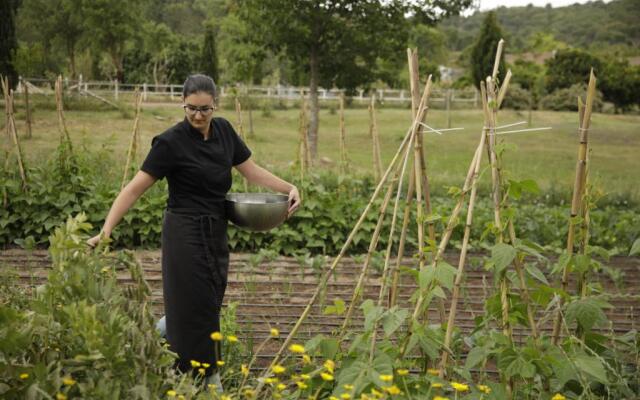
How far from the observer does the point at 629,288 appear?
541 cm

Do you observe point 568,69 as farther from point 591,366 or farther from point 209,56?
point 591,366

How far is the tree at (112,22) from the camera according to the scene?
28.3 m

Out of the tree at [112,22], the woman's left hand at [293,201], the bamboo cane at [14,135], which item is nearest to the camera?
the woman's left hand at [293,201]

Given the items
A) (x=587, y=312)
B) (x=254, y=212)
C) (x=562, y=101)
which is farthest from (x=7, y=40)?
(x=562, y=101)

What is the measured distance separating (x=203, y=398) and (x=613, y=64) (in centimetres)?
3333

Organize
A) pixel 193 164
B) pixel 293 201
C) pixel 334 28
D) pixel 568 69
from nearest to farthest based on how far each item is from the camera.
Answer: pixel 193 164
pixel 293 201
pixel 334 28
pixel 568 69

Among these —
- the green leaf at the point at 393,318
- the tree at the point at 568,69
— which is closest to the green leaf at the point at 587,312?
the green leaf at the point at 393,318

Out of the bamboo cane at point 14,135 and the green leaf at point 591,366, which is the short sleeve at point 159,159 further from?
the bamboo cane at point 14,135

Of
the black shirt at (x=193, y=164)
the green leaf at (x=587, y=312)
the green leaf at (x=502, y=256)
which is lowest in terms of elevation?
the green leaf at (x=587, y=312)

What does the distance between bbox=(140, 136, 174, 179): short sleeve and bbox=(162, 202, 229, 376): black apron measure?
20cm

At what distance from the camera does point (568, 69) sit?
32.2 meters

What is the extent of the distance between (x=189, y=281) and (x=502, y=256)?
1.26 m

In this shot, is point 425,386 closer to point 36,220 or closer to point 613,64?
point 36,220

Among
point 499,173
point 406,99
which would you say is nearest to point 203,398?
point 499,173
